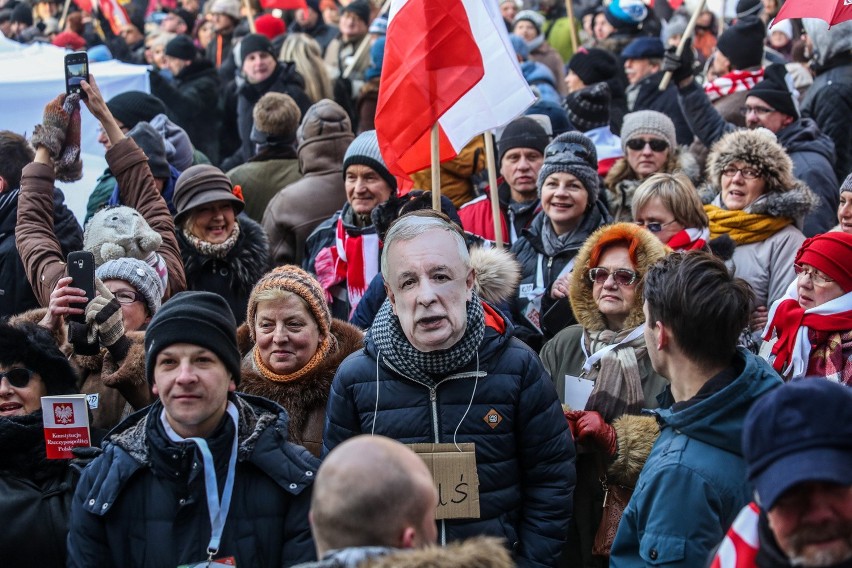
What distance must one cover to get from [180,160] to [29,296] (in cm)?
202

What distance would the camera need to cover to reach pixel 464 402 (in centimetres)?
415

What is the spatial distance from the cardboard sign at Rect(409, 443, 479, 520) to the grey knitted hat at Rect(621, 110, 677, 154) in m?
3.81

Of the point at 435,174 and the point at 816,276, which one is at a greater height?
the point at 435,174

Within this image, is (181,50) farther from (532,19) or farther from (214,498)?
(214,498)

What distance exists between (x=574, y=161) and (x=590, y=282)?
51.0 inches

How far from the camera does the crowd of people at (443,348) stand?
314 centimetres

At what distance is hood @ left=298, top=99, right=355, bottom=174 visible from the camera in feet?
25.6

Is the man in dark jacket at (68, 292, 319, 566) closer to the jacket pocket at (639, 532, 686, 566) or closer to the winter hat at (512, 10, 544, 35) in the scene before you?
the jacket pocket at (639, 532, 686, 566)

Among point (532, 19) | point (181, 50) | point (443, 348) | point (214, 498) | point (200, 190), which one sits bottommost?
point (214, 498)

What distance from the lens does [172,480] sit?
3.65 m

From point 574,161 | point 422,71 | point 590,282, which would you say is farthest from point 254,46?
point 590,282

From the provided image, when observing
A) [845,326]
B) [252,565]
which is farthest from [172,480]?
[845,326]

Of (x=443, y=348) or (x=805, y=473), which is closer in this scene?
(x=805, y=473)

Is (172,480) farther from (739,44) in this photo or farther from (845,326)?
(739,44)
